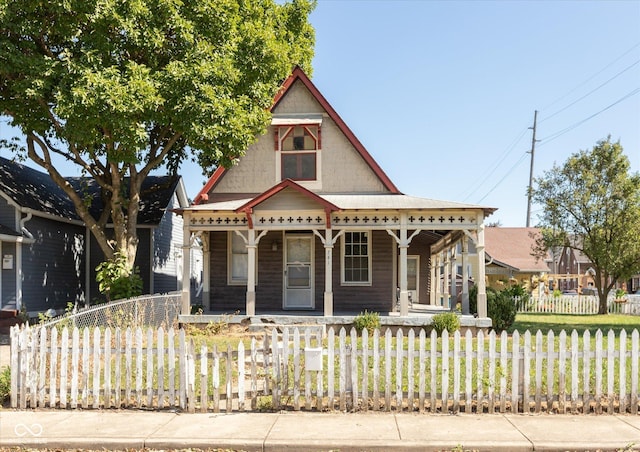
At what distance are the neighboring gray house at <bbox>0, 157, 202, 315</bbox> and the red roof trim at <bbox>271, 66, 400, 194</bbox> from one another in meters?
8.27

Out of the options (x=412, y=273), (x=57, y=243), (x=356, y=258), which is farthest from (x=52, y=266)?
(x=412, y=273)

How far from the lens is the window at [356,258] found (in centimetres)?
1789

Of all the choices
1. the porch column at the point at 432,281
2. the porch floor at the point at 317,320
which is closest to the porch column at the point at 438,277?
the porch column at the point at 432,281

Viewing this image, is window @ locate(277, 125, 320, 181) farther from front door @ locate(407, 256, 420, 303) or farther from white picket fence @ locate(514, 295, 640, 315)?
white picket fence @ locate(514, 295, 640, 315)

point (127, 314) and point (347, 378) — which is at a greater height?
point (127, 314)

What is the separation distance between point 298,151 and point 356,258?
4159 millimetres

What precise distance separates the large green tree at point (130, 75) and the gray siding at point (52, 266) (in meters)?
2.29

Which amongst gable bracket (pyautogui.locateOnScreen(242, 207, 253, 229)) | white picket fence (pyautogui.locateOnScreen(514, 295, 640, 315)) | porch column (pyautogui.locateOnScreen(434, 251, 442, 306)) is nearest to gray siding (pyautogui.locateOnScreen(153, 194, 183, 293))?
gable bracket (pyautogui.locateOnScreen(242, 207, 253, 229))

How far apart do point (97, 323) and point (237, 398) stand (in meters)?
6.22

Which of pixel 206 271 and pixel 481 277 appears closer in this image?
pixel 481 277

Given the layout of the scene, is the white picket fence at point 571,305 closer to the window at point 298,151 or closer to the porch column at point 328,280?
the window at point 298,151

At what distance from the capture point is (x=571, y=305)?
2936 cm

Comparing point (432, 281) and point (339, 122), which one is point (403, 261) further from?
point (432, 281)

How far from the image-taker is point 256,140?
701 inches
